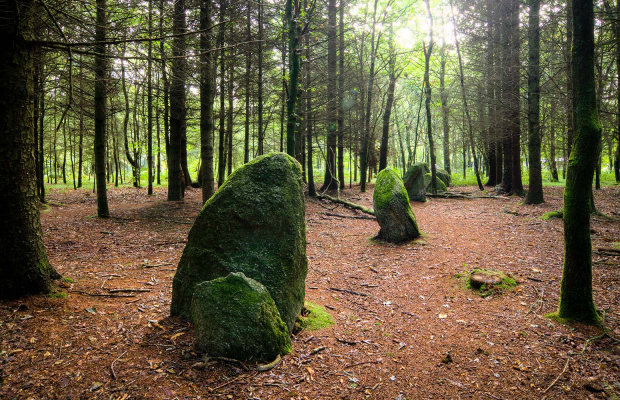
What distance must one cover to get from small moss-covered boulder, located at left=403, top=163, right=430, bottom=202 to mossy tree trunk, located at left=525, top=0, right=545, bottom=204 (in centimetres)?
445

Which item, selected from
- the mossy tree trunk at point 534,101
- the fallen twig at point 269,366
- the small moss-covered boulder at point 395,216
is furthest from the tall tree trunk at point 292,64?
the mossy tree trunk at point 534,101

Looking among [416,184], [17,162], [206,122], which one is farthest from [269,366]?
[416,184]

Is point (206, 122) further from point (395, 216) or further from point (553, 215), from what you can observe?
point (553, 215)

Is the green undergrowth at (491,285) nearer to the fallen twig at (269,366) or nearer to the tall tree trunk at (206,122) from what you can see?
the fallen twig at (269,366)

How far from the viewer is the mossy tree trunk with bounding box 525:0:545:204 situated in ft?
35.7

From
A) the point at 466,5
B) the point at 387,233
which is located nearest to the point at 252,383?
the point at 387,233

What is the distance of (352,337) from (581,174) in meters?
3.48

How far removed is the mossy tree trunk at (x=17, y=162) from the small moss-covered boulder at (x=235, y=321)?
7.89ft

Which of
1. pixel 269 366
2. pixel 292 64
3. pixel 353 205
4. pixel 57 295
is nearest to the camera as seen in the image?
pixel 269 366

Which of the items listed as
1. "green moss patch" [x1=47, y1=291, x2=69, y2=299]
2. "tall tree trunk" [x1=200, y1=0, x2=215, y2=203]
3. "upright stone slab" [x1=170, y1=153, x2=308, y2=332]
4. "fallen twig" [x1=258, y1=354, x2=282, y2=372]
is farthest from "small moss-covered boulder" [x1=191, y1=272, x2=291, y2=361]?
"tall tree trunk" [x1=200, y1=0, x2=215, y2=203]

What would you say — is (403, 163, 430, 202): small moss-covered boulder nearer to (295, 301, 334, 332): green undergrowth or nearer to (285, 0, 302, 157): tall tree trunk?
(285, 0, 302, 157): tall tree trunk

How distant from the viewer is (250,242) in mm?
3791

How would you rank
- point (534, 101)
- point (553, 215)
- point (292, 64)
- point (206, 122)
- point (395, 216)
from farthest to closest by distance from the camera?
point (534, 101), point (206, 122), point (553, 215), point (292, 64), point (395, 216)

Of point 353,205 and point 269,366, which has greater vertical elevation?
point 353,205
